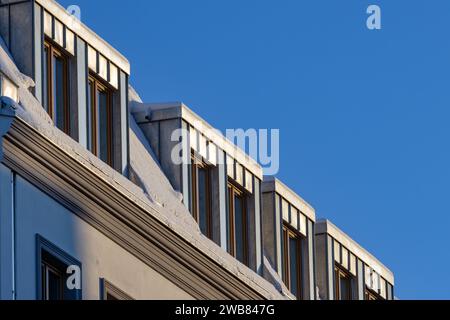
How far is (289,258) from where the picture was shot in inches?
2621

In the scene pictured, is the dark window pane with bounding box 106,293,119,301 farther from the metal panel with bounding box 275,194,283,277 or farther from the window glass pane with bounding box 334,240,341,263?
the window glass pane with bounding box 334,240,341,263

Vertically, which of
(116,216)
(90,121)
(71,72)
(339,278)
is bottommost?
(116,216)

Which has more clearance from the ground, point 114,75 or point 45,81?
point 114,75

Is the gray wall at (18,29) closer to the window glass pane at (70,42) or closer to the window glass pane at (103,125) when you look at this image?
the window glass pane at (70,42)

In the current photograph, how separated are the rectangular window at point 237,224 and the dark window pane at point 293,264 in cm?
337

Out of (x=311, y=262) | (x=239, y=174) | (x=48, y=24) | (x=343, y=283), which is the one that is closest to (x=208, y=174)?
(x=239, y=174)

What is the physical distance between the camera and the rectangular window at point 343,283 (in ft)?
230

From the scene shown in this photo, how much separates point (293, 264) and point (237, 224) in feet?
14.8

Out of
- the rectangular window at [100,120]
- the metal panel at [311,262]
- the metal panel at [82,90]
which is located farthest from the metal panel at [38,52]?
the metal panel at [311,262]

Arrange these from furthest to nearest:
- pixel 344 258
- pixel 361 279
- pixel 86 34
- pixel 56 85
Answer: pixel 361 279, pixel 344 258, pixel 86 34, pixel 56 85

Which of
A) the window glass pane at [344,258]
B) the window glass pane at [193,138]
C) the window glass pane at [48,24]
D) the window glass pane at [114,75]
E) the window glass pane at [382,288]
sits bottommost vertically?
the window glass pane at [382,288]

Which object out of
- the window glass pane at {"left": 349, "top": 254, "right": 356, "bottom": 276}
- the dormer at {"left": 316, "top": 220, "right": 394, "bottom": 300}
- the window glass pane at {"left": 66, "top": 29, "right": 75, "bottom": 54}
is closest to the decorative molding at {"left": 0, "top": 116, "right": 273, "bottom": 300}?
the window glass pane at {"left": 66, "top": 29, "right": 75, "bottom": 54}

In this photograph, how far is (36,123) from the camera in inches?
1981

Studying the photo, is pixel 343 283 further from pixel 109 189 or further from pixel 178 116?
pixel 109 189
